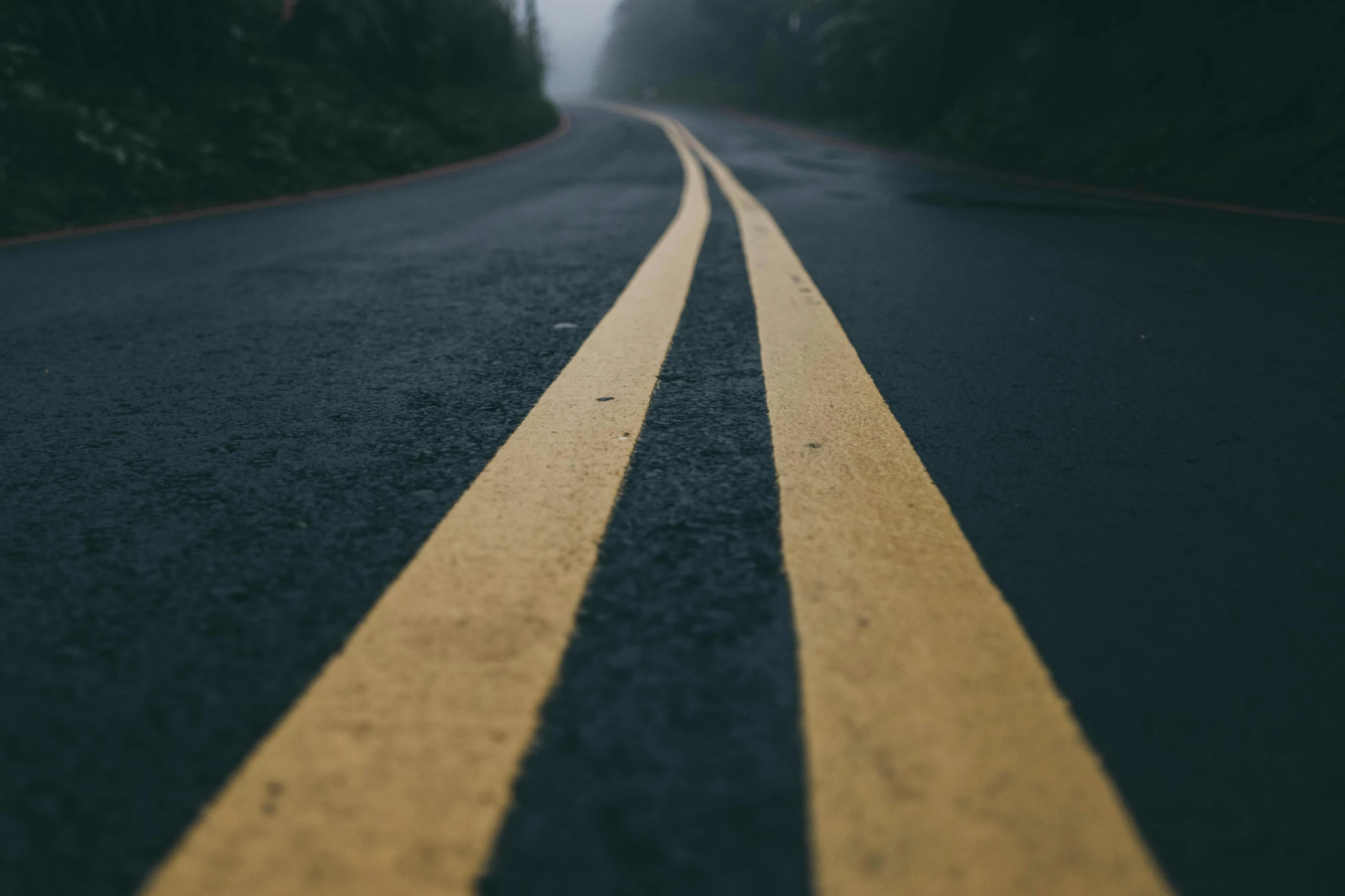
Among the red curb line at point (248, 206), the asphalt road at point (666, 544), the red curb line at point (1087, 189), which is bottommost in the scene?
the red curb line at point (248, 206)

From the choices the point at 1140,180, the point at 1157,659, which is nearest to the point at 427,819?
the point at 1157,659

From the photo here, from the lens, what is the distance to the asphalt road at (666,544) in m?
0.74

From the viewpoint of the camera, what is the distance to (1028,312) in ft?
9.29

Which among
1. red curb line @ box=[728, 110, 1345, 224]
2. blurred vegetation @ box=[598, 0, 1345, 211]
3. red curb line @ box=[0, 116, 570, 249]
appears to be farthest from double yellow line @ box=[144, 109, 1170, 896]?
blurred vegetation @ box=[598, 0, 1345, 211]

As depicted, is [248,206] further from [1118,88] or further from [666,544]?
[1118,88]

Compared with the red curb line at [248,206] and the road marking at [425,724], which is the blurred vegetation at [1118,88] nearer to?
the red curb line at [248,206]

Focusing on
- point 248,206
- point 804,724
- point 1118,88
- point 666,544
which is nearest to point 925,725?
point 804,724

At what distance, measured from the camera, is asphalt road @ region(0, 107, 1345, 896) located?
74cm

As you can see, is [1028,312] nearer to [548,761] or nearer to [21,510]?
[548,761]

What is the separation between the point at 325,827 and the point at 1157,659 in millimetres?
910

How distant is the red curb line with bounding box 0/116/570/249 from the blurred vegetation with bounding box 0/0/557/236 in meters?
0.18

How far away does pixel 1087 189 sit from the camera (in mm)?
8227

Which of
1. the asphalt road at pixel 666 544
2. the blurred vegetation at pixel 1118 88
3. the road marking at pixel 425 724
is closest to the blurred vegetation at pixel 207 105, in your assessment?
the asphalt road at pixel 666 544

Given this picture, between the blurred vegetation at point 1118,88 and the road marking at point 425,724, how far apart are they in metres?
7.99
